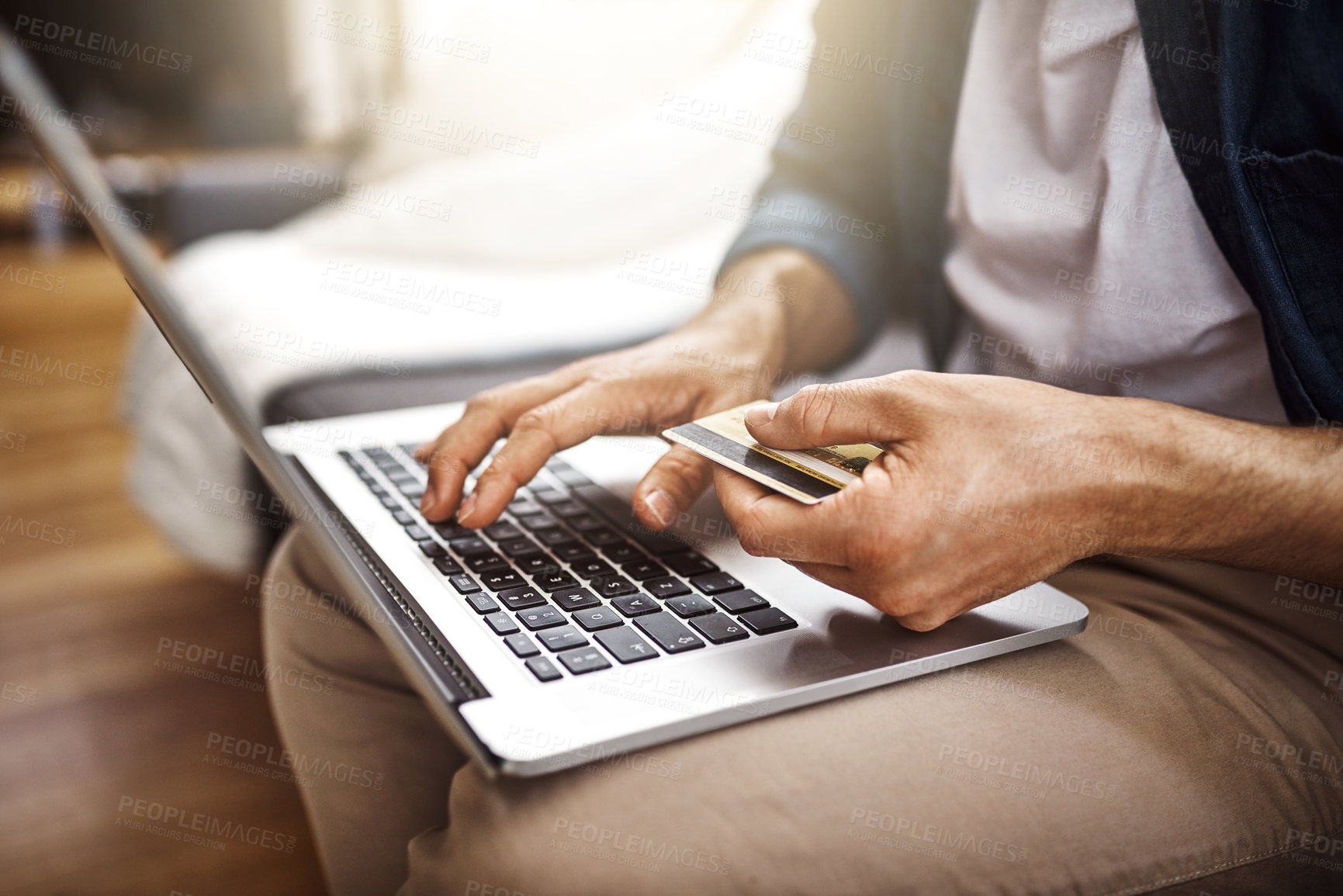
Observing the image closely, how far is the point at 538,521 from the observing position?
0.66 m

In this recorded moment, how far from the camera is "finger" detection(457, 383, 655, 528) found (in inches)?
25.0

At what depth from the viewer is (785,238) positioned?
95cm

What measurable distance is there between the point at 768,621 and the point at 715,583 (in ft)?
0.17

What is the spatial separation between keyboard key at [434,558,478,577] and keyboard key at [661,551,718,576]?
13cm

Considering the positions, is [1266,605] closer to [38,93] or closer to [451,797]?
[451,797]

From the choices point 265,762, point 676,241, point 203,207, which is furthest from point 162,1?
point 265,762

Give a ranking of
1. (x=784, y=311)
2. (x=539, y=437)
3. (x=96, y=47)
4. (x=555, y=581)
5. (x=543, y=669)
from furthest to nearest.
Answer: (x=96, y=47), (x=784, y=311), (x=539, y=437), (x=555, y=581), (x=543, y=669)

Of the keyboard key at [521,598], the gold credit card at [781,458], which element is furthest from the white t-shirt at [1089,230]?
the keyboard key at [521,598]

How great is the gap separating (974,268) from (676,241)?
38.8 inches

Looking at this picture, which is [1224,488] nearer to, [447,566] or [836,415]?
[836,415]

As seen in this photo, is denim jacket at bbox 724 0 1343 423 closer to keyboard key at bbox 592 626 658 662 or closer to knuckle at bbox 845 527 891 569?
knuckle at bbox 845 527 891 569

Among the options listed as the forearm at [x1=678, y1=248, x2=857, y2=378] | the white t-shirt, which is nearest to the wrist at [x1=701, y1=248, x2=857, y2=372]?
the forearm at [x1=678, y1=248, x2=857, y2=378]

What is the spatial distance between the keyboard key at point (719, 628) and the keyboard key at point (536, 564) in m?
0.11

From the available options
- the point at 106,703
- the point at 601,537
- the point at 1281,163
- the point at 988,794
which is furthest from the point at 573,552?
the point at 106,703
